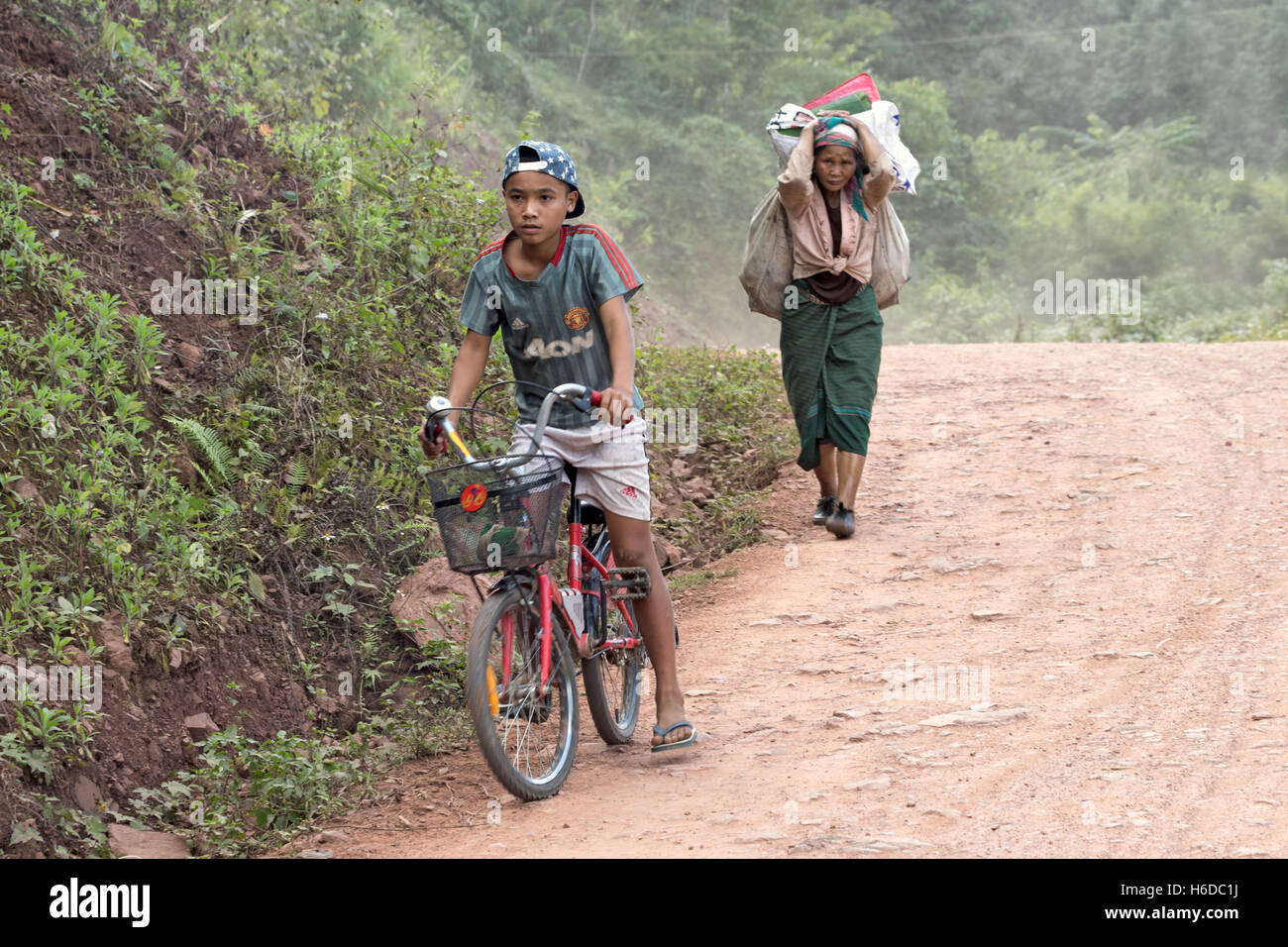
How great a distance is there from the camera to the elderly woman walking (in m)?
7.09

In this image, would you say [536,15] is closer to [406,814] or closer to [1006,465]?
[1006,465]

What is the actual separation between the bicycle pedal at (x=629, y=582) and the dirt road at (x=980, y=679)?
0.61 metres

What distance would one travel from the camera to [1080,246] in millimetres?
28984

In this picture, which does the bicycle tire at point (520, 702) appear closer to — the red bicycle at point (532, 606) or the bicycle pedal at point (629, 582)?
the red bicycle at point (532, 606)

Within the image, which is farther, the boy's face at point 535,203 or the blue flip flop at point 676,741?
the blue flip flop at point 676,741

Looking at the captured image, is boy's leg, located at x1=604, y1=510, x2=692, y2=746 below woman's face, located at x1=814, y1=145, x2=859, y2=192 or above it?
below

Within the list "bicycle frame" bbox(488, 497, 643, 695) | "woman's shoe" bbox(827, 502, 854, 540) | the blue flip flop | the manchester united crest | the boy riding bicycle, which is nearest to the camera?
"bicycle frame" bbox(488, 497, 643, 695)

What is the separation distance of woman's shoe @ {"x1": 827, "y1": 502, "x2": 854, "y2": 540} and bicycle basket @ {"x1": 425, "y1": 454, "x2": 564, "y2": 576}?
365cm

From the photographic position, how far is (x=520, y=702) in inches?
160

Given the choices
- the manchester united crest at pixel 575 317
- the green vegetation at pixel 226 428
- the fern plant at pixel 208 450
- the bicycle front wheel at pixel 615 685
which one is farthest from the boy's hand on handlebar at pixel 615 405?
the fern plant at pixel 208 450

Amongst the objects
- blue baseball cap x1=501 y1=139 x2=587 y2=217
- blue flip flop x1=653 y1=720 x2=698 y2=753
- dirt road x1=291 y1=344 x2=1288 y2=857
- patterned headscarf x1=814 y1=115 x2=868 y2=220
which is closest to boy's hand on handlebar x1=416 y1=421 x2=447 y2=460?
blue baseball cap x1=501 y1=139 x2=587 y2=217

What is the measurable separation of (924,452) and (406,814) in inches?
222

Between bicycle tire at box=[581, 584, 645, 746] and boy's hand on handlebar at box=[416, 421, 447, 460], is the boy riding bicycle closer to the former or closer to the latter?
boy's hand on handlebar at box=[416, 421, 447, 460]

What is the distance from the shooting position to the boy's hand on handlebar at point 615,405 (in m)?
3.94
